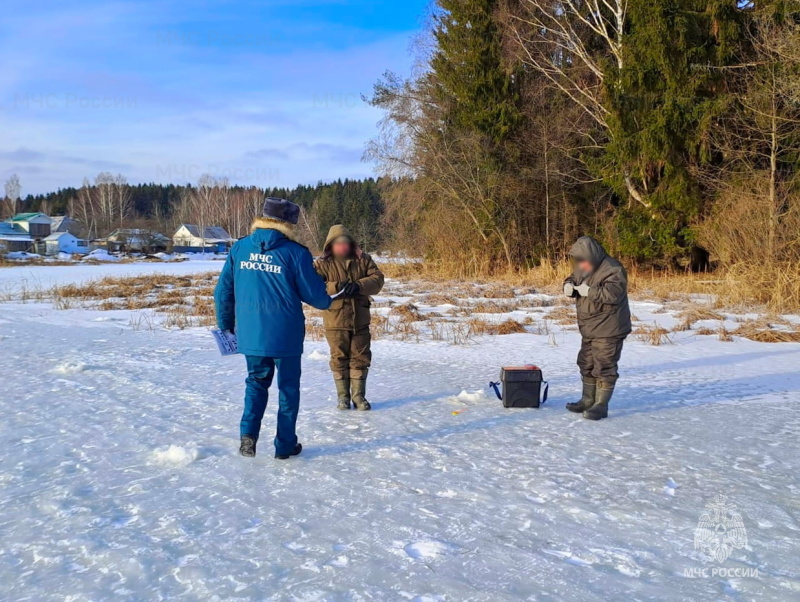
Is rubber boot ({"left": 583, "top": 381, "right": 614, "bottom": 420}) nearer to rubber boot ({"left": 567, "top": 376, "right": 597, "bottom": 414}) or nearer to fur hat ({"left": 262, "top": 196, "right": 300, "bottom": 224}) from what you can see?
rubber boot ({"left": 567, "top": 376, "right": 597, "bottom": 414})

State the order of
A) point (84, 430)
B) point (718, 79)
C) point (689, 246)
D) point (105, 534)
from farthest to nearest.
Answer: point (689, 246), point (718, 79), point (84, 430), point (105, 534)

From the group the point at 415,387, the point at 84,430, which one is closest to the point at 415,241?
the point at 415,387

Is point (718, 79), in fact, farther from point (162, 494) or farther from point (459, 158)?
point (162, 494)

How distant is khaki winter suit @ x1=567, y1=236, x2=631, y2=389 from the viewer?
553 centimetres

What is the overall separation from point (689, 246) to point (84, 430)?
19792 mm

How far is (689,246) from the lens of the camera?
20359 mm

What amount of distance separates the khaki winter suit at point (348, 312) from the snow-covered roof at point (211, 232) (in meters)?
87.7

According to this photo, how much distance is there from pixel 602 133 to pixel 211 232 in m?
79.1

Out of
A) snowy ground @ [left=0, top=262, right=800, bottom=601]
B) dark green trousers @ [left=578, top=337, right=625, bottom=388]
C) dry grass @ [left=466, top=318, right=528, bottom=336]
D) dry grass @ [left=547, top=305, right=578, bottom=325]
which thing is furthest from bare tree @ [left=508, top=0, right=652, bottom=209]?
dark green trousers @ [left=578, top=337, right=625, bottom=388]

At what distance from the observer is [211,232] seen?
306 ft

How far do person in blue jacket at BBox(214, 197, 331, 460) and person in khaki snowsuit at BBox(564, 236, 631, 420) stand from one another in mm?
2582

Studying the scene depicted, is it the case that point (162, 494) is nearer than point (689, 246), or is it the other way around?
point (162, 494)

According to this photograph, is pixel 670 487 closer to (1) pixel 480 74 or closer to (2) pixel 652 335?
(2) pixel 652 335

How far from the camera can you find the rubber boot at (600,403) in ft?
18.2
